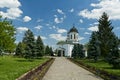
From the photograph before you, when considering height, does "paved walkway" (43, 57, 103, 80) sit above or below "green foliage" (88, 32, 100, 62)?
below

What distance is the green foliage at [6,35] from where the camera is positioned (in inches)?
1499

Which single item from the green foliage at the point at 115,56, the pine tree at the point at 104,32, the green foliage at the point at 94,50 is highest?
the pine tree at the point at 104,32

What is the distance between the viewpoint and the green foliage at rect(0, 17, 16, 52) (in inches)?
1499

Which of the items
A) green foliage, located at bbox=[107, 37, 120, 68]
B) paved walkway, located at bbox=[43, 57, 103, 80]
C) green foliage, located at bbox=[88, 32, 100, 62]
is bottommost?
paved walkway, located at bbox=[43, 57, 103, 80]

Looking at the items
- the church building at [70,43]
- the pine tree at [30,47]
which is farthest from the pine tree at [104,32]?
the church building at [70,43]

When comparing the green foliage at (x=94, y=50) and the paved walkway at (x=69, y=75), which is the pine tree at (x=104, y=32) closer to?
the green foliage at (x=94, y=50)

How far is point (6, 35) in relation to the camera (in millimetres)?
38562

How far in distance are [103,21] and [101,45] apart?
19.6 ft

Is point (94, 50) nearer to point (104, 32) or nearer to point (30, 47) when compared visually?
point (104, 32)

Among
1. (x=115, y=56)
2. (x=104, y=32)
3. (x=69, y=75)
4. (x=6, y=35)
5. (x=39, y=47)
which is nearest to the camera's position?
(x=69, y=75)

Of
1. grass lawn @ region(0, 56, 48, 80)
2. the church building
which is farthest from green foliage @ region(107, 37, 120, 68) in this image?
the church building

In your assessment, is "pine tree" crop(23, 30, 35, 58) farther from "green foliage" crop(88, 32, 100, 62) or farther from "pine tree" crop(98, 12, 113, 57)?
"pine tree" crop(98, 12, 113, 57)

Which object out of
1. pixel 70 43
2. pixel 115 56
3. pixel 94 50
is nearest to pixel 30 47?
pixel 94 50

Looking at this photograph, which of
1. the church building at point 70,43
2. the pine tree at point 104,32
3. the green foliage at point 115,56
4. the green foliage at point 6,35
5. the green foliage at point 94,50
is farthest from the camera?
the church building at point 70,43
